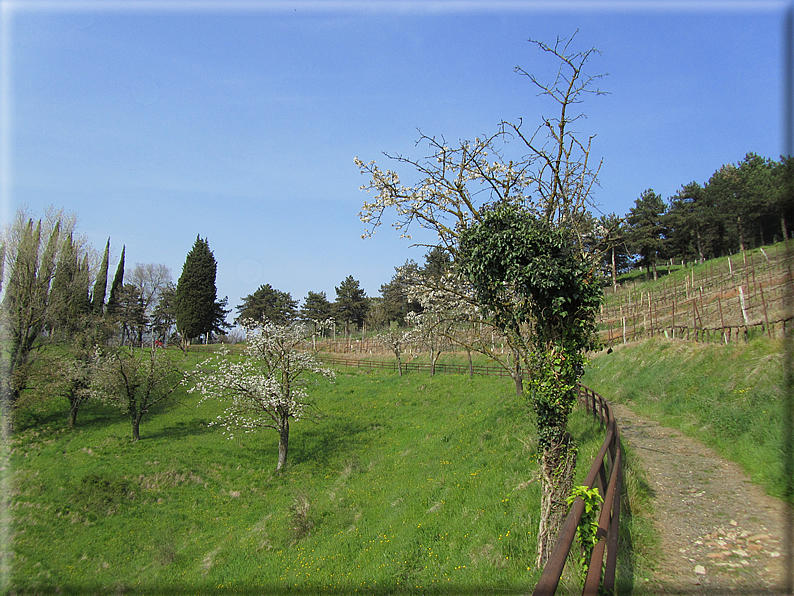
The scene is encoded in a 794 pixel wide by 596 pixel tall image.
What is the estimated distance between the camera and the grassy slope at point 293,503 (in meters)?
8.83

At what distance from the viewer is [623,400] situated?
651 inches

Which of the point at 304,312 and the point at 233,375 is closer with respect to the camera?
the point at 233,375

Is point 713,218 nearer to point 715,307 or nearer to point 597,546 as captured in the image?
point 715,307

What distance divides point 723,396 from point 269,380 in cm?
1891

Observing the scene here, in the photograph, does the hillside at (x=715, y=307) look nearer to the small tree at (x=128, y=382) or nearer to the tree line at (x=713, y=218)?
the tree line at (x=713, y=218)

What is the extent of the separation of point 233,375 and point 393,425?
9.61m

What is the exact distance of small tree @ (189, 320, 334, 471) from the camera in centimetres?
2169

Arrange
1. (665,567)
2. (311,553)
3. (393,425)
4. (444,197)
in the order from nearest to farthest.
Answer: (665,567)
(444,197)
(311,553)
(393,425)

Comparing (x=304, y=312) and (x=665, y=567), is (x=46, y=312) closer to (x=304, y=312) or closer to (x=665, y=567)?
(x=665, y=567)

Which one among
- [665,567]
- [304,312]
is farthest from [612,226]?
[304,312]

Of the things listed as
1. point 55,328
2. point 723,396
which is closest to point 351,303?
point 55,328

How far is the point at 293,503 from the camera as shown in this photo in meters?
16.1

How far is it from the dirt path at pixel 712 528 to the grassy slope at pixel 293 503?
5.40 feet

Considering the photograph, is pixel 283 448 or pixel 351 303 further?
pixel 351 303
